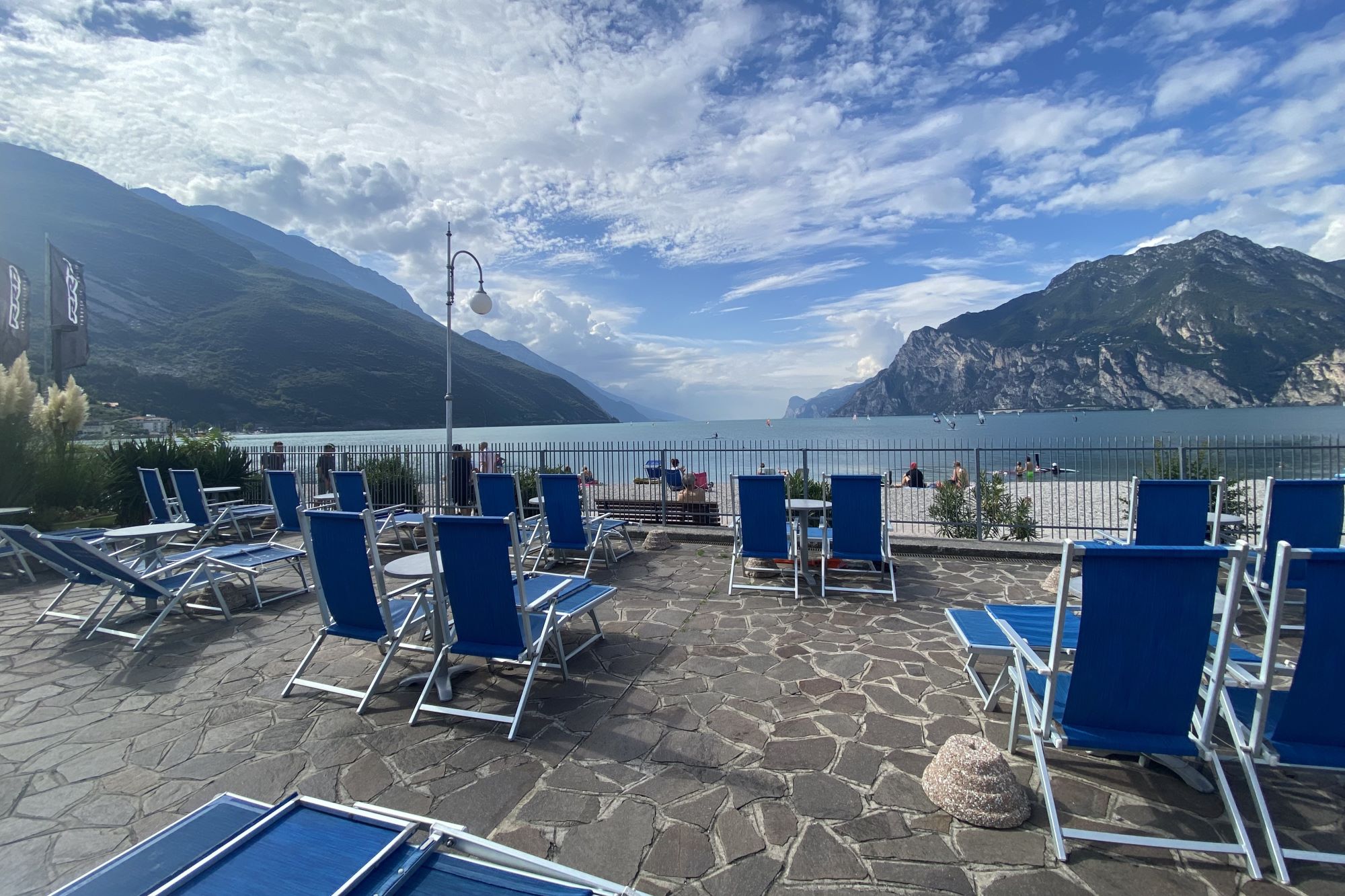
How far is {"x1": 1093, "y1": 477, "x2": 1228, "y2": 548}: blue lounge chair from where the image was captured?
4.47 metres

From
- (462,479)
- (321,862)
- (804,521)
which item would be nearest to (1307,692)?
(321,862)

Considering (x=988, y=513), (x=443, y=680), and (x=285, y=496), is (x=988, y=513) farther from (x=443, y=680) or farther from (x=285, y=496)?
(x=285, y=496)

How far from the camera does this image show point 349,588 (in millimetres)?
3580

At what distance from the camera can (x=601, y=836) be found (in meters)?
2.38

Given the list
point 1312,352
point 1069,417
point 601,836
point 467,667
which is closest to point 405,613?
point 467,667

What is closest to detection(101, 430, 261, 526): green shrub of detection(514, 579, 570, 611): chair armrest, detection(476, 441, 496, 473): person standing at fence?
detection(476, 441, 496, 473): person standing at fence

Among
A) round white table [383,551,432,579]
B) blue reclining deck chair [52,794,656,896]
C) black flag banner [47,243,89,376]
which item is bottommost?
blue reclining deck chair [52,794,656,896]

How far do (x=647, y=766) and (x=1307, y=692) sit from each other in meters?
2.52

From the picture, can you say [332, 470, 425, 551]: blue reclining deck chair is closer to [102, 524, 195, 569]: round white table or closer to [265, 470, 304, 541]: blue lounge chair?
[265, 470, 304, 541]: blue lounge chair

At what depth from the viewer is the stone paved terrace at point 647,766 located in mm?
2221

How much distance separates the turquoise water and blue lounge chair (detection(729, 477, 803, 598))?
632 centimetres

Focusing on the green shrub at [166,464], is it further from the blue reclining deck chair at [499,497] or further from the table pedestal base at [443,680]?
the table pedestal base at [443,680]

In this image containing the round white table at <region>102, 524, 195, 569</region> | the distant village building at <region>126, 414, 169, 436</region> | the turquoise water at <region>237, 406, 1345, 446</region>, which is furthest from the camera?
the turquoise water at <region>237, 406, 1345, 446</region>

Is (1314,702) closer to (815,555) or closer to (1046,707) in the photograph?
(1046,707)
